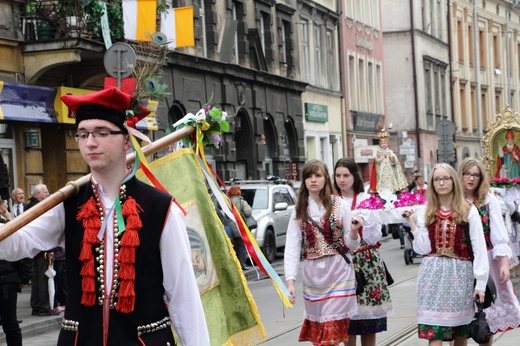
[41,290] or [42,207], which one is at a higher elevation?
[42,207]

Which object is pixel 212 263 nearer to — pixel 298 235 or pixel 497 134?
pixel 298 235

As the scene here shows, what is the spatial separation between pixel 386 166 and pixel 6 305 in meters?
5.48

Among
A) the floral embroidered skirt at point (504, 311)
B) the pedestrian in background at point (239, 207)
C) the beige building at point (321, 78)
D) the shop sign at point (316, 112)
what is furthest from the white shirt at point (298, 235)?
the shop sign at point (316, 112)

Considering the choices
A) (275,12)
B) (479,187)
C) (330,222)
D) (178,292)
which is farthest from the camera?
(275,12)

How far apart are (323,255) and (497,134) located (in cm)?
1192

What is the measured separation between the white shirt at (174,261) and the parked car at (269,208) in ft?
59.4

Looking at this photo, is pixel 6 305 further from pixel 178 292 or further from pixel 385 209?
pixel 178 292

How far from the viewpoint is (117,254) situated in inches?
179

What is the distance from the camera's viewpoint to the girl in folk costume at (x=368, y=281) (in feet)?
31.0

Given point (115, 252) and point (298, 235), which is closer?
point (115, 252)

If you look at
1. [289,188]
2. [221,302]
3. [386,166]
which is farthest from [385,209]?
[289,188]

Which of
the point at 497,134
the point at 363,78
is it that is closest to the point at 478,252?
the point at 497,134

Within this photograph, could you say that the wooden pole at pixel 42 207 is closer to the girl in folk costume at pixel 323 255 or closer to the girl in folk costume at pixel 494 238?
the girl in folk costume at pixel 323 255

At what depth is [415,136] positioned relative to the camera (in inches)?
2035
